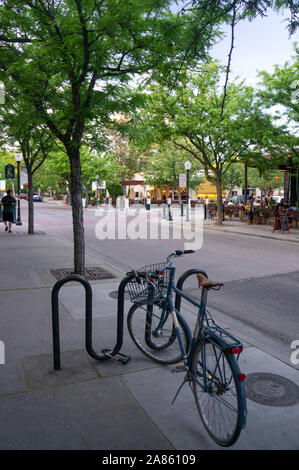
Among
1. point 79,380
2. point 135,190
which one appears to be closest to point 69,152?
point 79,380

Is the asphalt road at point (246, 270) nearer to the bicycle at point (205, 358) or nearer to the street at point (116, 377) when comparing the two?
the street at point (116, 377)

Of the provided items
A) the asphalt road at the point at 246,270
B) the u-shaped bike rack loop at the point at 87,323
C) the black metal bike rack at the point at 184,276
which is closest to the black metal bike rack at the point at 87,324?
the u-shaped bike rack loop at the point at 87,323

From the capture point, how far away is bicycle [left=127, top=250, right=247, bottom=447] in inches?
103

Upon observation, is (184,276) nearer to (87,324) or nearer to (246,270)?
(87,324)

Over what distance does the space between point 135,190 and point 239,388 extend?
8489 centimetres

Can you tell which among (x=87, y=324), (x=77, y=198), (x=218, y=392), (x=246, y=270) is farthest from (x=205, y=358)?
(x=246, y=270)

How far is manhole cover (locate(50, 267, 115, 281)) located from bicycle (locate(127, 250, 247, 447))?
414 centimetres

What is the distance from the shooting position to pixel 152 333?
14.0ft

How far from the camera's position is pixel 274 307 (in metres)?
6.36

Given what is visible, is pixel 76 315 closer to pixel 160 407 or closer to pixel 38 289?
pixel 38 289

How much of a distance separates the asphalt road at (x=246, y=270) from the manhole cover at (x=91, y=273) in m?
0.84

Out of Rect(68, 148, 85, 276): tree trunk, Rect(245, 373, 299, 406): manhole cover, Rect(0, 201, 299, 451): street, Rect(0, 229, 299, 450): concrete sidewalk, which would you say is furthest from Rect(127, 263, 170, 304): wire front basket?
Rect(68, 148, 85, 276): tree trunk

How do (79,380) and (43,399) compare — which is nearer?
(43,399)

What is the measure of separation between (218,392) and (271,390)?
0.95 meters
